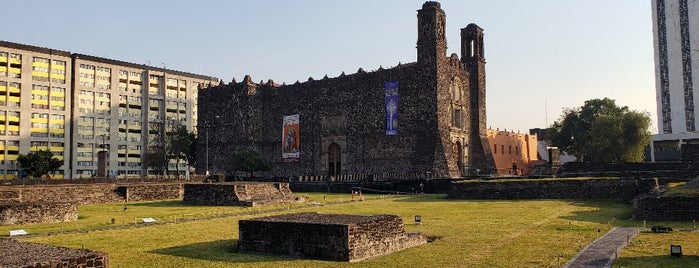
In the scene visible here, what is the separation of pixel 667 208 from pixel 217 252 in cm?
1539

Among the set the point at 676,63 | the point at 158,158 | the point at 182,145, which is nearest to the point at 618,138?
the point at 676,63

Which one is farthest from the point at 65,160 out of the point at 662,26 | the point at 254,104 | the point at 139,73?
the point at 662,26

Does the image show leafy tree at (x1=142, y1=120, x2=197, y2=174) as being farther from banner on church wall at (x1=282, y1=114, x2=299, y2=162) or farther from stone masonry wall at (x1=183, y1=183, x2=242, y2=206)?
stone masonry wall at (x1=183, y1=183, x2=242, y2=206)

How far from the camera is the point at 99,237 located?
17.1m

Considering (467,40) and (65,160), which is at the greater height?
(467,40)

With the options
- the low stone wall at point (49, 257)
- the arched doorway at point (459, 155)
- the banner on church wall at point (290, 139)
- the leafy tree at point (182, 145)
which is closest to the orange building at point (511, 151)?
the arched doorway at point (459, 155)

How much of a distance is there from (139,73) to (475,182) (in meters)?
80.8

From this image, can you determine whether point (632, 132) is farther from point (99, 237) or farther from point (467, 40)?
point (99, 237)

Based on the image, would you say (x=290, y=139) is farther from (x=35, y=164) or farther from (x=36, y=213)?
(x=36, y=213)

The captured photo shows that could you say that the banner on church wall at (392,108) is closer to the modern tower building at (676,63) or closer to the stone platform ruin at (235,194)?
the stone platform ruin at (235,194)

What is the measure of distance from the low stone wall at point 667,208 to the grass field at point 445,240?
750 mm

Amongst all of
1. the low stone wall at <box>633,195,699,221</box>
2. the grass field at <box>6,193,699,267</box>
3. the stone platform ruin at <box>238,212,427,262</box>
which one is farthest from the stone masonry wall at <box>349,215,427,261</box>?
the low stone wall at <box>633,195,699,221</box>

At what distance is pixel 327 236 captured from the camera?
12.6m

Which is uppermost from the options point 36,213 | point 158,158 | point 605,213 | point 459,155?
point 158,158
